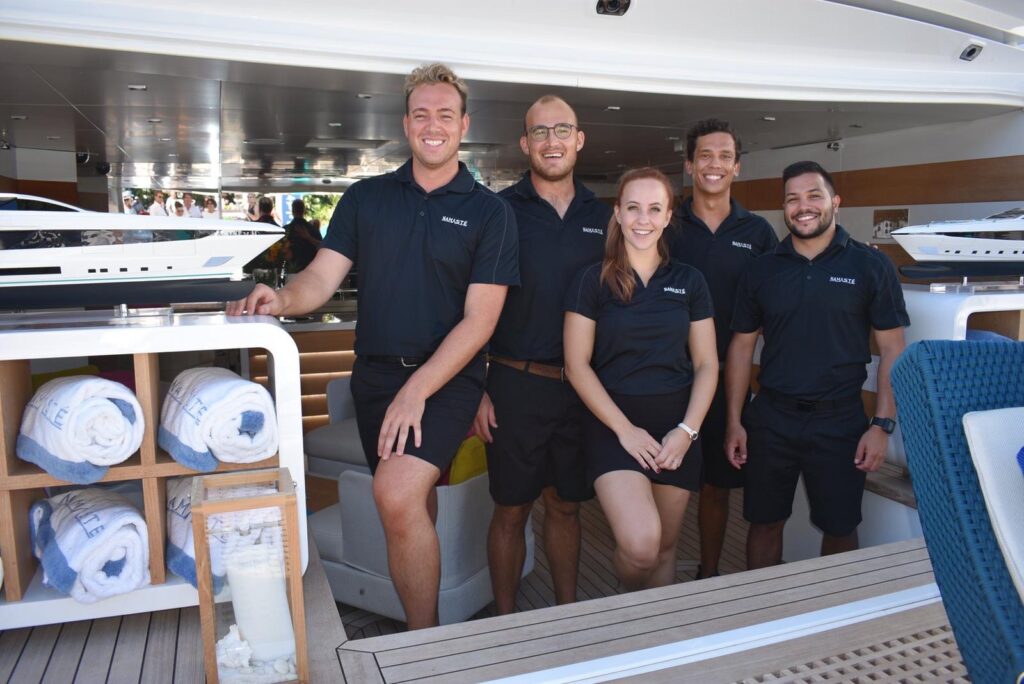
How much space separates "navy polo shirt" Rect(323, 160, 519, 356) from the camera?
238 centimetres

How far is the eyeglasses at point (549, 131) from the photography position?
8.77 ft

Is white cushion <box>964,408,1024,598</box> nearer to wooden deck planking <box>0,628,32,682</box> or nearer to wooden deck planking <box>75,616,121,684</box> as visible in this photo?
wooden deck planking <box>75,616,121,684</box>

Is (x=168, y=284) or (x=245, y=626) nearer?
(x=245, y=626)

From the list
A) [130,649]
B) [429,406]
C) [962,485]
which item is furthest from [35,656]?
[962,485]

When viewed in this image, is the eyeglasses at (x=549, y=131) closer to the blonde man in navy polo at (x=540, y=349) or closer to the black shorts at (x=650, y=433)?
the blonde man in navy polo at (x=540, y=349)

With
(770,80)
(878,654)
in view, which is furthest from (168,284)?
(770,80)

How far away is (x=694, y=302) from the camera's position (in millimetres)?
2623

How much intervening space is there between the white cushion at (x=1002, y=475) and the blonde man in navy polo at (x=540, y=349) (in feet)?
5.15

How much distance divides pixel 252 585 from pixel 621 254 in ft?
4.94

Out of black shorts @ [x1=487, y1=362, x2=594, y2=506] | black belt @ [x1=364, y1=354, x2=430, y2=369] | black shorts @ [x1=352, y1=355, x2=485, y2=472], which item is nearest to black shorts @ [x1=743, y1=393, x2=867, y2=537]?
black shorts @ [x1=487, y1=362, x2=594, y2=506]

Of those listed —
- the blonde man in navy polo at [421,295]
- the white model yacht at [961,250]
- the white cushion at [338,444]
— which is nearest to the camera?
the blonde man in navy polo at [421,295]

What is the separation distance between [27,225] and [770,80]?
3813 mm

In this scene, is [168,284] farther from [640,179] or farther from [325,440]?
[325,440]

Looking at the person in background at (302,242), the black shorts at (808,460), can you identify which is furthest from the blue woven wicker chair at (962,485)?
the person in background at (302,242)
